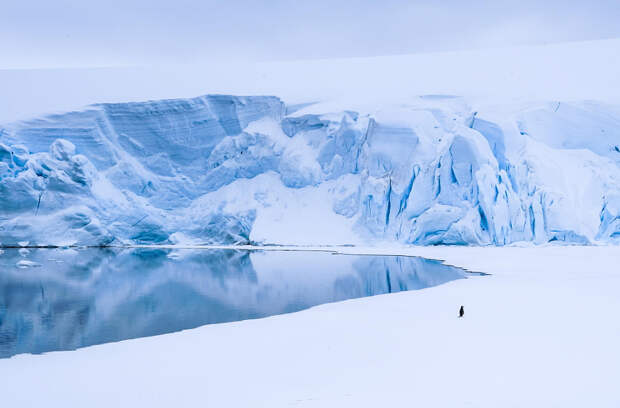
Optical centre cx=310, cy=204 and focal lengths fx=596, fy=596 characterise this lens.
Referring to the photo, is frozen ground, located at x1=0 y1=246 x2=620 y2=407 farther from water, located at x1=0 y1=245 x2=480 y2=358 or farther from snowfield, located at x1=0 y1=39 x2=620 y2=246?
snowfield, located at x1=0 y1=39 x2=620 y2=246

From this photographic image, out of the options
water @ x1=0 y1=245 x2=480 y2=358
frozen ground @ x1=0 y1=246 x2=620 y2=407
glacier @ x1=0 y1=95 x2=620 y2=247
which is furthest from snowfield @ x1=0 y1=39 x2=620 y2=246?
frozen ground @ x1=0 y1=246 x2=620 y2=407

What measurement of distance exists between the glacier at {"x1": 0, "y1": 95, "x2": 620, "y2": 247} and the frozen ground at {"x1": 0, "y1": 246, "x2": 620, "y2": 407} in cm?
1310

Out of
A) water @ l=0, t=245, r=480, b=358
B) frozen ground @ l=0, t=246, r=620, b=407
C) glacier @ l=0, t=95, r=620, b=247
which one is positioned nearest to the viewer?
frozen ground @ l=0, t=246, r=620, b=407

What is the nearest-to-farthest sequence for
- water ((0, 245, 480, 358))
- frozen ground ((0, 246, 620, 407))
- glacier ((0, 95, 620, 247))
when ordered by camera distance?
frozen ground ((0, 246, 620, 407)) → water ((0, 245, 480, 358)) → glacier ((0, 95, 620, 247))

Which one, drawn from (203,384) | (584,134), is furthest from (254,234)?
(203,384)

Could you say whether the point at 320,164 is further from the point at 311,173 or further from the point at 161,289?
the point at 161,289

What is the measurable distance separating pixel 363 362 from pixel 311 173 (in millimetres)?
19896

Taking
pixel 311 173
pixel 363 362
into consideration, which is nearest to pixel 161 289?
pixel 363 362

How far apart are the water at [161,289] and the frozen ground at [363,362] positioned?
0.99 m

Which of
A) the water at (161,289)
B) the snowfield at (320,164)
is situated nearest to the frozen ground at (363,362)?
the water at (161,289)

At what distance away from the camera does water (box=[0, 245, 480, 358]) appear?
702 cm

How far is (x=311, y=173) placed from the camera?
2453cm

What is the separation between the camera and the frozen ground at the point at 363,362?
12.6ft

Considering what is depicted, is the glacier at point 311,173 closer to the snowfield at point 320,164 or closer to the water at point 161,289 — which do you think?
the snowfield at point 320,164
